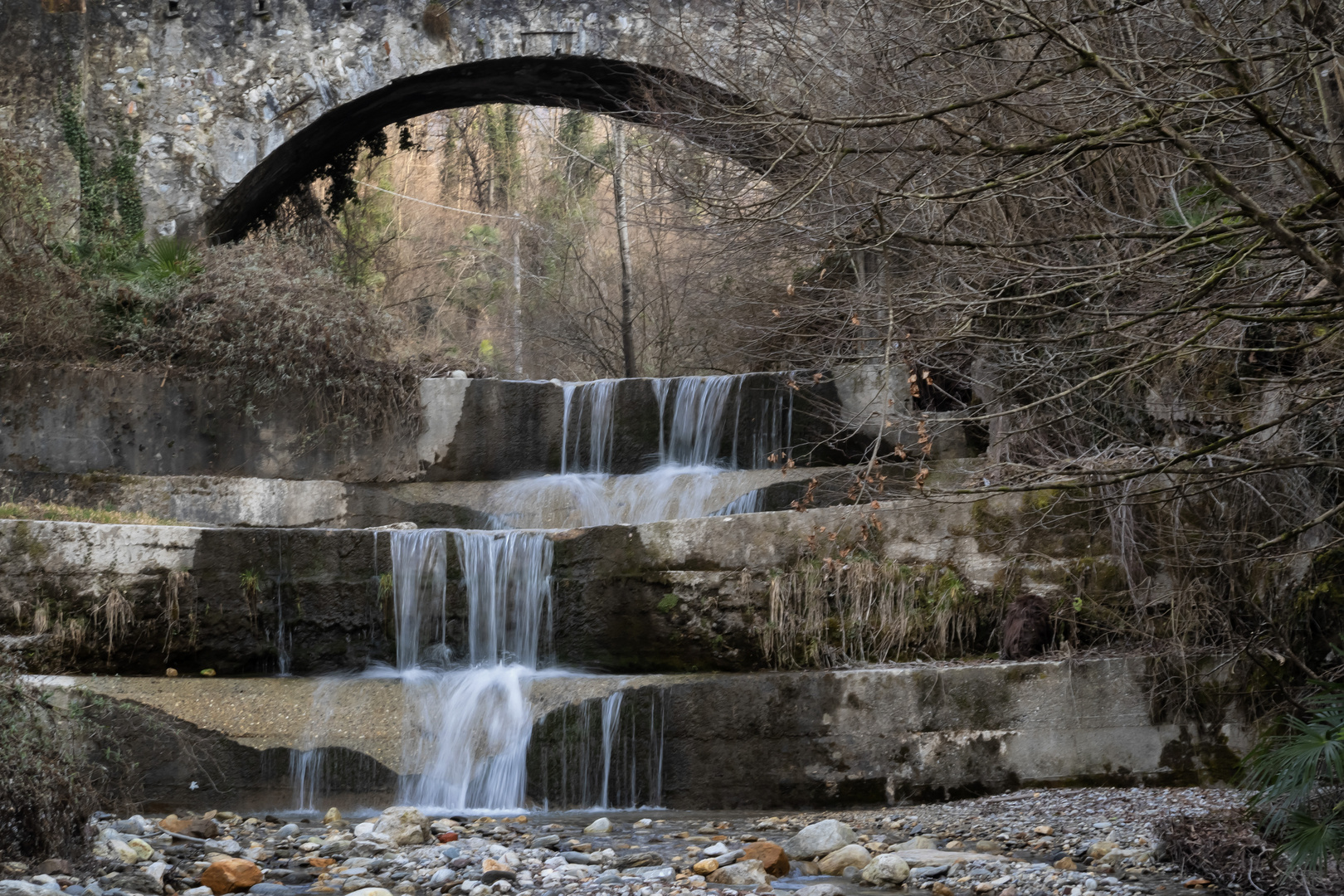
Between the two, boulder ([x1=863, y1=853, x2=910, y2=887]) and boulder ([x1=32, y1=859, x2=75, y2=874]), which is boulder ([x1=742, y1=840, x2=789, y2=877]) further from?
boulder ([x1=32, y1=859, x2=75, y2=874])

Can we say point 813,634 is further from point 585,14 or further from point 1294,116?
point 585,14

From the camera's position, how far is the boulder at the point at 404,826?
5746mm

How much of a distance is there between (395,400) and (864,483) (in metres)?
7.26

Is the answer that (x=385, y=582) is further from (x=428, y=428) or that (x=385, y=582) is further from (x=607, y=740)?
(x=428, y=428)

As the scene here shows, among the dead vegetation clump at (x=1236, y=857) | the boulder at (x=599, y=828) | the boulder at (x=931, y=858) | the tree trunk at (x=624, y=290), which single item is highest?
the tree trunk at (x=624, y=290)

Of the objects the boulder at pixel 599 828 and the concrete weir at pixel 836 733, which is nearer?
the boulder at pixel 599 828

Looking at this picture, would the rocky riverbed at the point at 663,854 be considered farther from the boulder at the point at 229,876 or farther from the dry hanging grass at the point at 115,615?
the dry hanging grass at the point at 115,615

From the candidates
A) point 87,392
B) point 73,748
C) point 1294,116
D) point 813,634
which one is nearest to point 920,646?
point 813,634

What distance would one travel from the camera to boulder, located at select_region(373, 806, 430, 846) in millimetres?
5746

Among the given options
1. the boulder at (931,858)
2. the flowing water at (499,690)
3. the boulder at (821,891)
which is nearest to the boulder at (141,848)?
the flowing water at (499,690)

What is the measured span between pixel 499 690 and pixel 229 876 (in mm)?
2768

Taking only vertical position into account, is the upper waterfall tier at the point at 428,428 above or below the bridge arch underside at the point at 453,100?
below

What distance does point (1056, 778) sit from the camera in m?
6.66

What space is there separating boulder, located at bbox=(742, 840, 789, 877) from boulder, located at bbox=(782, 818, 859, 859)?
0.22 m
